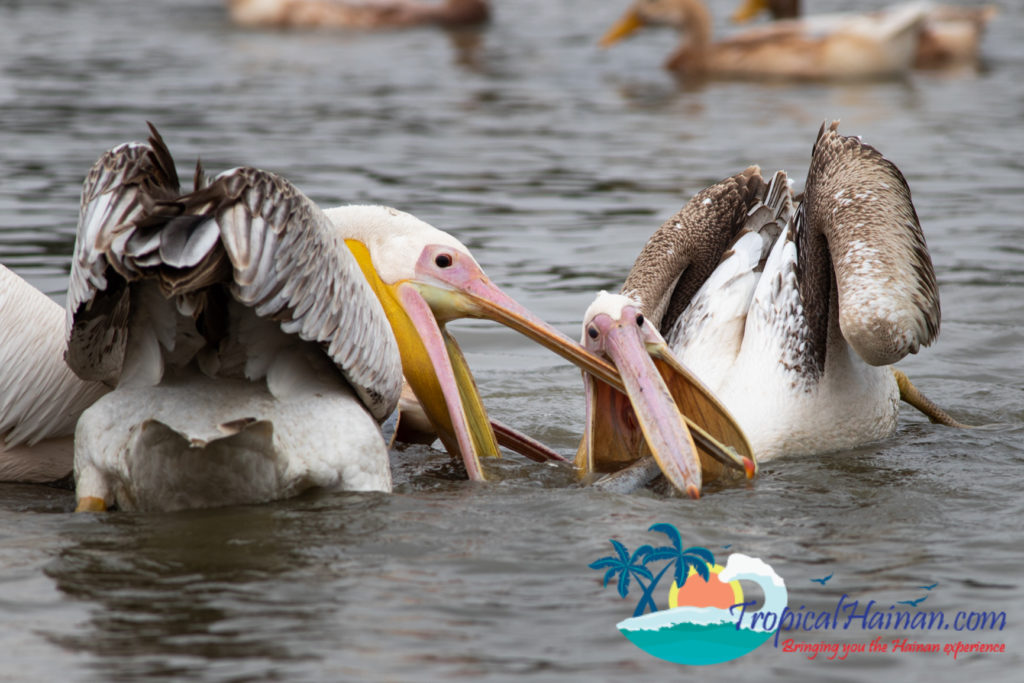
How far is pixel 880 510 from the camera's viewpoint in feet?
14.9

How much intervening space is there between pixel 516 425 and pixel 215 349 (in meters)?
1.99

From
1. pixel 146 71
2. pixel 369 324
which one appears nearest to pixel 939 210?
pixel 369 324

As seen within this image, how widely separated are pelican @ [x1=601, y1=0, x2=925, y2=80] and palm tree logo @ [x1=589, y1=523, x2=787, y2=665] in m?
12.5

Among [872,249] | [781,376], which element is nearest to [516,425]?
[781,376]

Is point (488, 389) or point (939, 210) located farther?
point (939, 210)

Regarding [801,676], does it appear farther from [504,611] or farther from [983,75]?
[983,75]

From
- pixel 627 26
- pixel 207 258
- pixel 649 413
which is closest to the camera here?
pixel 207 258

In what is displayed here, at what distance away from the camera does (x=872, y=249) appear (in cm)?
514

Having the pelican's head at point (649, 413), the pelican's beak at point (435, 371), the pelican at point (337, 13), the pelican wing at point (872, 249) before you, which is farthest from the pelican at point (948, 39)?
the pelican's beak at point (435, 371)

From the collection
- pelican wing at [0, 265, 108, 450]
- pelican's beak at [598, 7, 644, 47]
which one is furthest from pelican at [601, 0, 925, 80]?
pelican wing at [0, 265, 108, 450]

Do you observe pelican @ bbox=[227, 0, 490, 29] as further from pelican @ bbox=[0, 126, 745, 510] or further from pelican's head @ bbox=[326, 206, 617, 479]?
pelican @ bbox=[0, 126, 745, 510]

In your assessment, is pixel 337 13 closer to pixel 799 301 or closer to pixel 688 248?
pixel 688 248

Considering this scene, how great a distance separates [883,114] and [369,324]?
991 cm

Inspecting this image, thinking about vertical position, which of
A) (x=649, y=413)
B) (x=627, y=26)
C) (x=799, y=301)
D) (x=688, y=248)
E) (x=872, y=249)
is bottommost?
(x=649, y=413)
